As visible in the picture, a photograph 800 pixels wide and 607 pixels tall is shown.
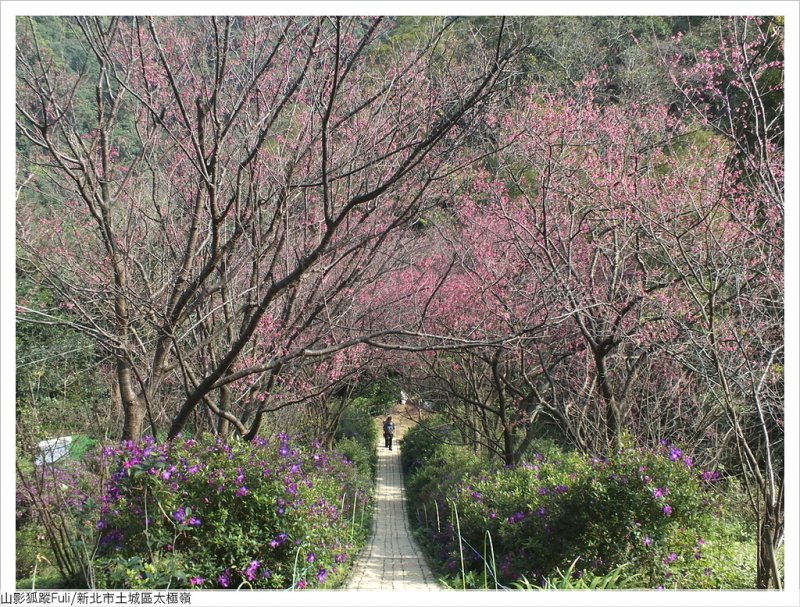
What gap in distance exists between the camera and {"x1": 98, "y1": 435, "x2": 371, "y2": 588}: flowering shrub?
12.2ft

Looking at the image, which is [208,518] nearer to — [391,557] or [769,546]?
[769,546]

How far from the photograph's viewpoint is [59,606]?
3.11 meters

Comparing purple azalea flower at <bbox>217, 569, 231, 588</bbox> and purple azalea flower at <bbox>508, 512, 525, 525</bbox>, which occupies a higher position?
purple azalea flower at <bbox>508, 512, 525, 525</bbox>

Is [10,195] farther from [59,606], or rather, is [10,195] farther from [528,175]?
[528,175]

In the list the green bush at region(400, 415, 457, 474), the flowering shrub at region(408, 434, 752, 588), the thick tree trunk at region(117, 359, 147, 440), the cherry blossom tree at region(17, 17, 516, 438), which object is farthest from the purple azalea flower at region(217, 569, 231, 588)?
the green bush at region(400, 415, 457, 474)

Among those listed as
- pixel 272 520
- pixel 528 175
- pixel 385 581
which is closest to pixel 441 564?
pixel 385 581

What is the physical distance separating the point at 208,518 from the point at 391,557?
392 cm

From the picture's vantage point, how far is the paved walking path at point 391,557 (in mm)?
5802

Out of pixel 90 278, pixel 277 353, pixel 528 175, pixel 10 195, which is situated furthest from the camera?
pixel 528 175

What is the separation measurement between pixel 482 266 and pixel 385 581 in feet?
10.6

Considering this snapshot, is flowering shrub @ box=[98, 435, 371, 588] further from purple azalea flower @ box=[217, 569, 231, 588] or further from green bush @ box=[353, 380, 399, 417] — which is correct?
green bush @ box=[353, 380, 399, 417]

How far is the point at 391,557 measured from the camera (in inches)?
293

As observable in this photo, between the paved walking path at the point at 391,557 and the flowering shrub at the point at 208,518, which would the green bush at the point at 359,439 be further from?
the flowering shrub at the point at 208,518

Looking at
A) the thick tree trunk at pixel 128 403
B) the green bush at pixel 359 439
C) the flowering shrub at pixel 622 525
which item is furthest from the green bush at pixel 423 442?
the thick tree trunk at pixel 128 403
